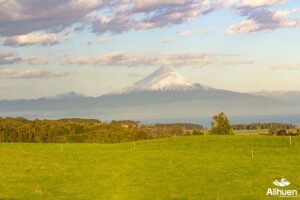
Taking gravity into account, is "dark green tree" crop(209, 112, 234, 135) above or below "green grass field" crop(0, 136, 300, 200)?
above

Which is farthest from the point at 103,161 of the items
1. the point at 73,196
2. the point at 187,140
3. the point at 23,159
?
the point at 187,140

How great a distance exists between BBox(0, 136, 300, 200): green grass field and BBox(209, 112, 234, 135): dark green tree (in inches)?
1867

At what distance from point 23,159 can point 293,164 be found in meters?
23.3

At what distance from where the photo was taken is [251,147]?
57.7 metres

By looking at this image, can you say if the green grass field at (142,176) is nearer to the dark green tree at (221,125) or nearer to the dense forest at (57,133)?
the dark green tree at (221,125)

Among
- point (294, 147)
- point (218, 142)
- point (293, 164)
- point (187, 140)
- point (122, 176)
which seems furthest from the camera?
point (187, 140)

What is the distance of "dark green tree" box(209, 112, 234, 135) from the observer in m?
96.9

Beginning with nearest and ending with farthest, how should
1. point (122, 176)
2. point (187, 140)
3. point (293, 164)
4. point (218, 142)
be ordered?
point (122, 176)
point (293, 164)
point (218, 142)
point (187, 140)

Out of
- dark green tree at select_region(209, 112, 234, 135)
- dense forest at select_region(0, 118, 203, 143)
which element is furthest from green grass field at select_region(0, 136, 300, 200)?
dense forest at select_region(0, 118, 203, 143)

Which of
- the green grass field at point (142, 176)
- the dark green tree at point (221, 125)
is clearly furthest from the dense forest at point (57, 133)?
the green grass field at point (142, 176)

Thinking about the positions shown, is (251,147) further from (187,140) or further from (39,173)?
(39,173)

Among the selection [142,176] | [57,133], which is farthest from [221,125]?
[57,133]

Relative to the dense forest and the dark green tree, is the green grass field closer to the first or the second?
the dark green tree

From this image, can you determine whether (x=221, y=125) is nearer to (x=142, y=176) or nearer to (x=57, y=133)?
(x=142, y=176)
